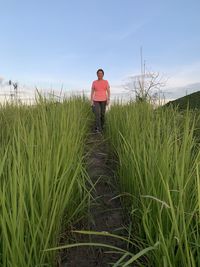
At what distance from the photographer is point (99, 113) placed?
270 inches

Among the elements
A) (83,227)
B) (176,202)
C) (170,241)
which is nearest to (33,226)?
(170,241)

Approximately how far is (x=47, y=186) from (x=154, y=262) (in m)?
0.60

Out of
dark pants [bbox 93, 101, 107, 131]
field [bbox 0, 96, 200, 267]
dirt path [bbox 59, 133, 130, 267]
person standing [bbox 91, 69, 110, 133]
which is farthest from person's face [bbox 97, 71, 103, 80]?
field [bbox 0, 96, 200, 267]

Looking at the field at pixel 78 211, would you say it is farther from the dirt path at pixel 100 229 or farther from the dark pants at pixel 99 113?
the dark pants at pixel 99 113

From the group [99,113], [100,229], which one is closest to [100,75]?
[99,113]

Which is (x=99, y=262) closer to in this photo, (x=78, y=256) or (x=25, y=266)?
(x=78, y=256)

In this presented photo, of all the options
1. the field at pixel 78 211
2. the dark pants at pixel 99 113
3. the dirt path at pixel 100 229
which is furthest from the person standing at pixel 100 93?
the field at pixel 78 211

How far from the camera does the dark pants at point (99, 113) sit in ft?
22.4

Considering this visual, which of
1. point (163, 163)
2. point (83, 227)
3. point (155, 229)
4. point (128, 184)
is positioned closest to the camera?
point (155, 229)

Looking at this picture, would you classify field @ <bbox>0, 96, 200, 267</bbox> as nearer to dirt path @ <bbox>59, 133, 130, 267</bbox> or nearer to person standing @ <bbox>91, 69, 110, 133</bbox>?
dirt path @ <bbox>59, 133, 130, 267</bbox>

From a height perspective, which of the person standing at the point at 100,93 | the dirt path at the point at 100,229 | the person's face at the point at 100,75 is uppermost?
the person's face at the point at 100,75

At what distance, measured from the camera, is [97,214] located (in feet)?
8.34

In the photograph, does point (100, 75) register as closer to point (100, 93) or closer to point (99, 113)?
point (100, 93)

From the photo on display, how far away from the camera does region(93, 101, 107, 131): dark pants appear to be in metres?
6.82
